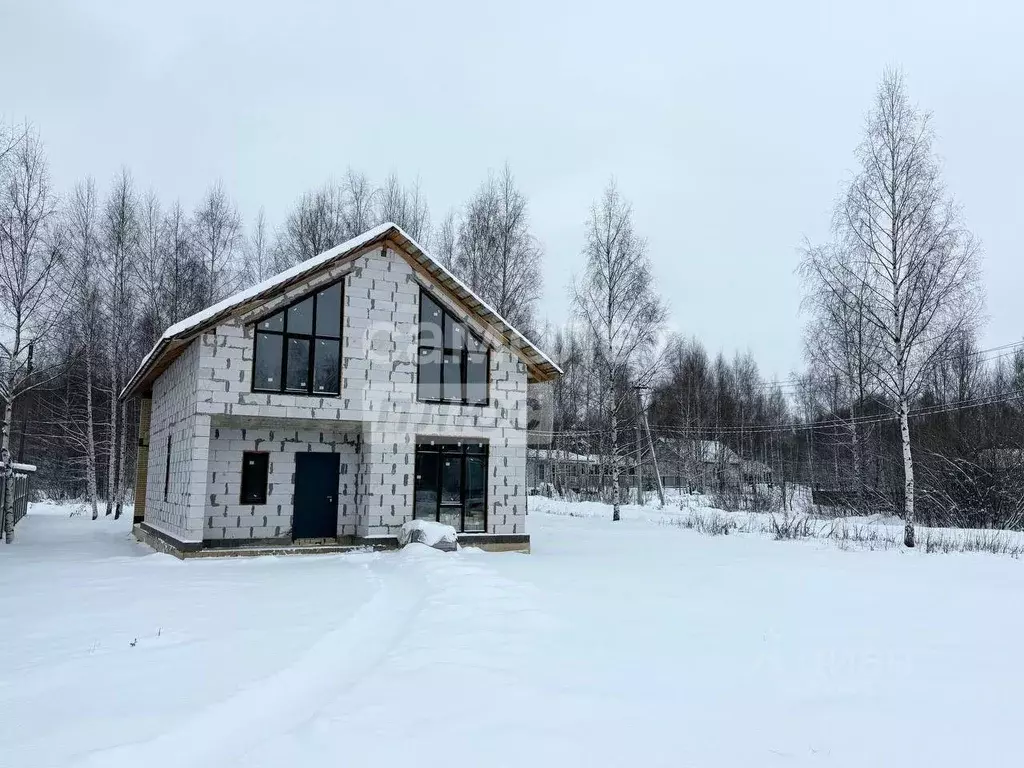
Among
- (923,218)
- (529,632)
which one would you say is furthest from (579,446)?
(529,632)

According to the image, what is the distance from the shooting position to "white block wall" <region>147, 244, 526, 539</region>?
1405cm

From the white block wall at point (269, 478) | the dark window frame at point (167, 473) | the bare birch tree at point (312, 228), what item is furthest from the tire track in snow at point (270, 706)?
the bare birch tree at point (312, 228)

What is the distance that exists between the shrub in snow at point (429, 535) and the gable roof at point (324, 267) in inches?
185

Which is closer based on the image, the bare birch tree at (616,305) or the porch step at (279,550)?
the porch step at (279,550)

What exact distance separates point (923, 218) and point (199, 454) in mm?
18845

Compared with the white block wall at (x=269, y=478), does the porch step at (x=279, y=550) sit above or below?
below

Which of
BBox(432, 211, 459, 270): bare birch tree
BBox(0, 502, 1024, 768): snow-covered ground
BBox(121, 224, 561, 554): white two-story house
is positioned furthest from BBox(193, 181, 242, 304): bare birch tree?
BBox(0, 502, 1024, 768): snow-covered ground

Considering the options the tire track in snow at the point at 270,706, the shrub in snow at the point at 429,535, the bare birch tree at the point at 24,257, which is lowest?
the tire track in snow at the point at 270,706

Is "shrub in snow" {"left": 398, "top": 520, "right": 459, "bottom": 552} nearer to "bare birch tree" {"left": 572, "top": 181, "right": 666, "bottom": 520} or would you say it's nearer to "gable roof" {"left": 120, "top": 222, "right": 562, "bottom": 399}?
"gable roof" {"left": 120, "top": 222, "right": 562, "bottom": 399}

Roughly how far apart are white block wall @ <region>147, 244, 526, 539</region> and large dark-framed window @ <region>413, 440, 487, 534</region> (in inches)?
10.0

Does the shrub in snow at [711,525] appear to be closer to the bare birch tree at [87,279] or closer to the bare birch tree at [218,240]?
the bare birch tree at [218,240]

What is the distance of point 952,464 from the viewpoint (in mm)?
22188

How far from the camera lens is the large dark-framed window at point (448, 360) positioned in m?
15.9

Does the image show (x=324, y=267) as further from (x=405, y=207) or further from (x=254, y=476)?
(x=405, y=207)
